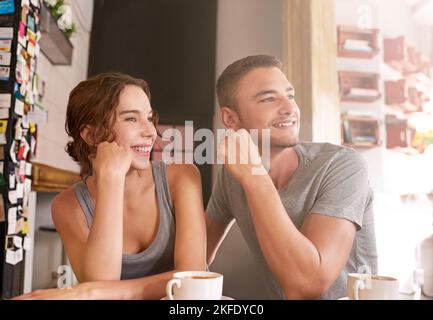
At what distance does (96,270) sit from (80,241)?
7 cm

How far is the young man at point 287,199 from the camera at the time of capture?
0.67 metres

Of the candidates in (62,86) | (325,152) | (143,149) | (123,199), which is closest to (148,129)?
(143,149)

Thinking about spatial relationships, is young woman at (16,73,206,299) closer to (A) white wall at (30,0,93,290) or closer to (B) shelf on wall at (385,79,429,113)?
(A) white wall at (30,0,93,290)

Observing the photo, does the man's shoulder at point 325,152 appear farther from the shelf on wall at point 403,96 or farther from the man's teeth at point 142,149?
the man's teeth at point 142,149

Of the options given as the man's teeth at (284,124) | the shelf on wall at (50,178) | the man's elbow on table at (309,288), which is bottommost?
the man's elbow on table at (309,288)

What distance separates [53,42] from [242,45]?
45 centimetres

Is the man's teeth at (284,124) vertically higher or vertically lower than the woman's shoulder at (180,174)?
higher

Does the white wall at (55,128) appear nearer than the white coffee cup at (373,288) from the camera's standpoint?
No

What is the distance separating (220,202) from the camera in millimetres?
757

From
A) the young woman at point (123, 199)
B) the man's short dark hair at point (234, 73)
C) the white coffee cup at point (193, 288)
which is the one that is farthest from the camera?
the man's short dark hair at point (234, 73)

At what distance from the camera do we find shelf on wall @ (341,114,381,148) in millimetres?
795

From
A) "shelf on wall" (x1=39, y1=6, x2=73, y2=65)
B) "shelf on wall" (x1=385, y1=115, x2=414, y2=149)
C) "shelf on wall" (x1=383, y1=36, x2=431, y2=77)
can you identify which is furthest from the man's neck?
"shelf on wall" (x1=39, y1=6, x2=73, y2=65)

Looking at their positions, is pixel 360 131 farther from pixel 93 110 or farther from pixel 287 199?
pixel 93 110

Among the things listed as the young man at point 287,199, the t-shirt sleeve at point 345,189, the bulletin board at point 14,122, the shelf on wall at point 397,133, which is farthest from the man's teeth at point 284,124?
the bulletin board at point 14,122
